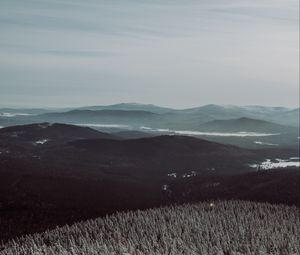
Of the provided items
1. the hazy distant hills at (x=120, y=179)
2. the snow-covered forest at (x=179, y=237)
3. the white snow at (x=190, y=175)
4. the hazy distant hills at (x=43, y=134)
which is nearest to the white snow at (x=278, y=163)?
the hazy distant hills at (x=120, y=179)

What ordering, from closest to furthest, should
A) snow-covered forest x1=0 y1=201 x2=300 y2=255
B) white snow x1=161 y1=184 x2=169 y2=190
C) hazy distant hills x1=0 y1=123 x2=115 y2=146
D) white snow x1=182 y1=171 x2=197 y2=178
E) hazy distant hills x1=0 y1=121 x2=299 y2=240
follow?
snow-covered forest x1=0 y1=201 x2=300 y2=255 < hazy distant hills x1=0 y1=121 x2=299 y2=240 < white snow x1=161 y1=184 x2=169 y2=190 < white snow x1=182 y1=171 x2=197 y2=178 < hazy distant hills x1=0 y1=123 x2=115 y2=146

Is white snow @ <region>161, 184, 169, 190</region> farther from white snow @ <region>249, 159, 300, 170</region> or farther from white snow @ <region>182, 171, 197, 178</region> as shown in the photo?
white snow @ <region>249, 159, 300, 170</region>

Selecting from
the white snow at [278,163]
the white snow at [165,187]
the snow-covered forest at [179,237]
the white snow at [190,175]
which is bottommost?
the white snow at [165,187]

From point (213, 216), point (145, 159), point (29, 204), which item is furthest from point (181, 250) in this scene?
point (145, 159)

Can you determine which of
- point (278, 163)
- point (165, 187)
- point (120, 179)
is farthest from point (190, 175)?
point (278, 163)

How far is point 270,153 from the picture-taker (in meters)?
156

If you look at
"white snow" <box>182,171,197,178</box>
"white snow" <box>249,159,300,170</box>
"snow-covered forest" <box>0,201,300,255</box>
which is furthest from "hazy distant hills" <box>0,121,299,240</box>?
"snow-covered forest" <box>0,201,300,255</box>

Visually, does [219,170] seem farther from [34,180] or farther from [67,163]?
[34,180]

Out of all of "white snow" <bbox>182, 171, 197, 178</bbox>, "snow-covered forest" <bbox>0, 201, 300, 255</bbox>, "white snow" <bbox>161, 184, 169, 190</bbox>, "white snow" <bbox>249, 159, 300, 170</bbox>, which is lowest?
"white snow" <bbox>161, 184, 169, 190</bbox>

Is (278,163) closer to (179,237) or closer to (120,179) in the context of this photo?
(120,179)

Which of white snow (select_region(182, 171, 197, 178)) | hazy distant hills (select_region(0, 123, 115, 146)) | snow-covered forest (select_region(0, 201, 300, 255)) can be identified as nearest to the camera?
snow-covered forest (select_region(0, 201, 300, 255))

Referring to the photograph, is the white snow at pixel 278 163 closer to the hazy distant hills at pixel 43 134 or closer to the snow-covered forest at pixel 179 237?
the hazy distant hills at pixel 43 134

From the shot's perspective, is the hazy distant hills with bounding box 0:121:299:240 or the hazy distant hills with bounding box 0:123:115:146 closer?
the hazy distant hills with bounding box 0:121:299:240

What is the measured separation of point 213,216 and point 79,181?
1833 inches
